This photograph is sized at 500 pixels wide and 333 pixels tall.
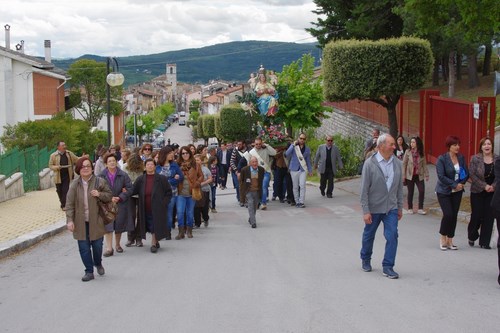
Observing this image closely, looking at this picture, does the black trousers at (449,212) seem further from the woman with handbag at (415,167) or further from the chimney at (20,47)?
the chimney at (20,47)

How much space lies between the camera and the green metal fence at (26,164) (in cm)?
2298

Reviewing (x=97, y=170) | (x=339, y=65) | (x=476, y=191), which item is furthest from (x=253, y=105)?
(x=476, y=191)

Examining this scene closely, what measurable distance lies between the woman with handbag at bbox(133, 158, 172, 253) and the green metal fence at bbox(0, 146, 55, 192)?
466 inches

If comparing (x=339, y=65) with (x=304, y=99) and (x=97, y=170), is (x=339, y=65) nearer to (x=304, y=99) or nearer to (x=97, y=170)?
(x=304, y=99)

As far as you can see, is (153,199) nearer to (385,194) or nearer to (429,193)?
(385,194)

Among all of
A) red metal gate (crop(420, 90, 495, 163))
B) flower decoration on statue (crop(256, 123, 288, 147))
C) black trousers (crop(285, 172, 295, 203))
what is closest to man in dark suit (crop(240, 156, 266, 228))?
black trousers (crop(285, 172, 295, 203))

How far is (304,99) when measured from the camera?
1122 inches

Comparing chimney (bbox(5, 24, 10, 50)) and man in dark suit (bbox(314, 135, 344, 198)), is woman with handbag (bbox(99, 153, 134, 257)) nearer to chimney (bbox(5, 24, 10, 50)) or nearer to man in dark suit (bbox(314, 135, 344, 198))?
man in dark suit (bbox(314, 135, 344, 198))

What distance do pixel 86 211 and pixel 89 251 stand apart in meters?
0.53

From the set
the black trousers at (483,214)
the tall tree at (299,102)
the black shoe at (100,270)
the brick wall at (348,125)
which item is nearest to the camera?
the black shoe at (100,270)

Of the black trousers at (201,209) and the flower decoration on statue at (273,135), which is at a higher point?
the flower decoration on statue at (273,135)

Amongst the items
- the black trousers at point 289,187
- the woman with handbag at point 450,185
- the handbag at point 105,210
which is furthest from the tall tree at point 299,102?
the handbag at point 105,210

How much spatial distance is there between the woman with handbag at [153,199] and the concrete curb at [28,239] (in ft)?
7.06

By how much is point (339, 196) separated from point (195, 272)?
12141mm
